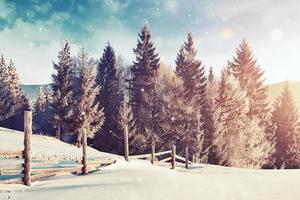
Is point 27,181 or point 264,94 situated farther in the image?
point 264,94

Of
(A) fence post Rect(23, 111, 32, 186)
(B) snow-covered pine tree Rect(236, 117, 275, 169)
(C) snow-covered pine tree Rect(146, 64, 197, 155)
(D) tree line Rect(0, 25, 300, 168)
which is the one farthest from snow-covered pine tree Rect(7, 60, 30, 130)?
(A) fence post Rect(23, 111, 32, 186)

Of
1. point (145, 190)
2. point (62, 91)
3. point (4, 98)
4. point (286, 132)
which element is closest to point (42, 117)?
point (4, 98)

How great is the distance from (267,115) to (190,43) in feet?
45.8

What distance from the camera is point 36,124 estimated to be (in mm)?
66875

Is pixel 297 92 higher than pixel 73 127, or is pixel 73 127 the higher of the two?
pixel 297 92

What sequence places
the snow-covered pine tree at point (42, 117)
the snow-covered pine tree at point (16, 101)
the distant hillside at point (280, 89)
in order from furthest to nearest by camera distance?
the distant hillside at point (280, 89)
the snow-covered pine tree at point (42, 117)
the snow-covered pine tree at point (16, 101)

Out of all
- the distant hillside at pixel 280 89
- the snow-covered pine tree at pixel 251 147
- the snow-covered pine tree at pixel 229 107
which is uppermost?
the distant hillside at pixel 280 89

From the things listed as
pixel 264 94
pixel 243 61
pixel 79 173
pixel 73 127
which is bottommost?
pixel 79 173

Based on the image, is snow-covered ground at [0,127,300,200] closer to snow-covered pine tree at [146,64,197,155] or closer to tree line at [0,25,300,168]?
tree line at [0,25,300,168]

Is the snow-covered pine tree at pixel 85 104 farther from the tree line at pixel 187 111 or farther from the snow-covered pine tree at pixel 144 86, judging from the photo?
the snow-covered pine tree at pixel 144 86

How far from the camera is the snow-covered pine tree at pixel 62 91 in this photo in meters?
40.0

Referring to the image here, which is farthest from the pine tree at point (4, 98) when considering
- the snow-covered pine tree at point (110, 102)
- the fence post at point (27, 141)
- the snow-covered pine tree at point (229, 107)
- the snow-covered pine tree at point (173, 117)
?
the fence post at point (27, 141)

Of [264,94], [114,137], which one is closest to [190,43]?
[264,94]

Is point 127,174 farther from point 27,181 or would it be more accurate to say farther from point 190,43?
point 190,43
